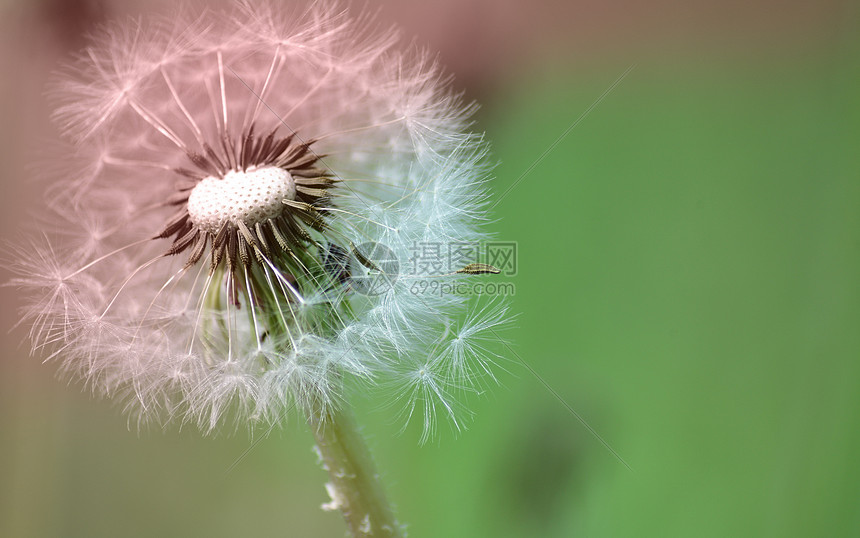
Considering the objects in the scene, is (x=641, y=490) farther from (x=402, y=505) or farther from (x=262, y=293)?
(x=262, y=293)

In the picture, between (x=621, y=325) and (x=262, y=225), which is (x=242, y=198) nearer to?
(x=262, y=225)

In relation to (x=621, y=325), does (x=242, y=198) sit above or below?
above

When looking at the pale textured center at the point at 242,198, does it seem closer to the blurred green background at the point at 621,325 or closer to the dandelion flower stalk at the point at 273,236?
the dandelion flower stalk at the point at 273,236

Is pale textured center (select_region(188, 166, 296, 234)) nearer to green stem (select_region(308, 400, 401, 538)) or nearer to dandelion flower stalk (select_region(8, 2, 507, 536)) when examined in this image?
dandelion flower stalk (select_region(8, 2, 507, 536))

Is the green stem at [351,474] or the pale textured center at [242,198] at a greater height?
the pale textured center at [242,198]

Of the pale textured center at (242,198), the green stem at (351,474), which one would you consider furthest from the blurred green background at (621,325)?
the pale textured center at (242,198)

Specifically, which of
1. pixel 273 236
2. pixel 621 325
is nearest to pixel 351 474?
pixel 273 236

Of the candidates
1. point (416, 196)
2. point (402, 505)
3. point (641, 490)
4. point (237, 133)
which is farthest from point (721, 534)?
point (237, 133)
